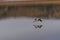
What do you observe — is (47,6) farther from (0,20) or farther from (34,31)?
(0,20)

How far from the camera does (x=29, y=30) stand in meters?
0.83

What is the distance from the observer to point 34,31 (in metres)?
0.83

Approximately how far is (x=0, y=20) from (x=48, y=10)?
14.9 inches

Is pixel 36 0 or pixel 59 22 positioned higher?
pixel 36 0

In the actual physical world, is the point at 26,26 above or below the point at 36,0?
below

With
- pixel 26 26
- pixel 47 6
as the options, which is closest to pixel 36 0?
pixel 47 6

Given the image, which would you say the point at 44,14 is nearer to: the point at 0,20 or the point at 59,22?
the point at 59,22

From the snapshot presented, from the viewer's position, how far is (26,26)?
83 cm

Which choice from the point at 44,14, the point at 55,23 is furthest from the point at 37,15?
the point at 55,23

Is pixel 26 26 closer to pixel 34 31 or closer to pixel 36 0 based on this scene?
pixel 34 31

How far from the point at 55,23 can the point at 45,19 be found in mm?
87

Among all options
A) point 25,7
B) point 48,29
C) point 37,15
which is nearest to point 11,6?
point 25,7

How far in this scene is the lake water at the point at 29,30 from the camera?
82 centimetres

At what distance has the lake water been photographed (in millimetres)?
816
